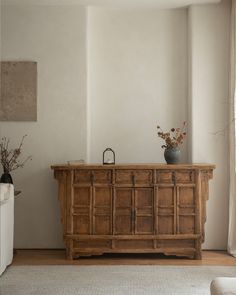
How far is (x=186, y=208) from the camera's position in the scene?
395 centimetres

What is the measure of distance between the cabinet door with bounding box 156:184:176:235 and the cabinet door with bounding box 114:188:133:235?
0.28 meters

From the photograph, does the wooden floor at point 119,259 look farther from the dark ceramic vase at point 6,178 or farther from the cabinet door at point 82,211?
the dark ceramic vase at point 6,178

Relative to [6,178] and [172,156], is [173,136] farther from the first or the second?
[6,178]

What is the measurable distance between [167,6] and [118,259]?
281 centimetres

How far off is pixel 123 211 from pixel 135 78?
157 cm

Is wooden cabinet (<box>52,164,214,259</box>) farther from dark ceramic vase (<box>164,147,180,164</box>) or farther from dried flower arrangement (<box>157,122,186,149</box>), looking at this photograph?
dried flower arrangement (<box>157,122,186,149</box>)

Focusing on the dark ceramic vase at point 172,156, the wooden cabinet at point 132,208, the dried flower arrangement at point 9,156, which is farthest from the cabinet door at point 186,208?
the dried flower arrangement at point 9,156

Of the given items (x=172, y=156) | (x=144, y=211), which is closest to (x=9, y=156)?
(x=144, y=211)

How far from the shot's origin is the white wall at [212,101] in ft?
14.2

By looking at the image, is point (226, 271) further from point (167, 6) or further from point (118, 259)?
point (167, 6)

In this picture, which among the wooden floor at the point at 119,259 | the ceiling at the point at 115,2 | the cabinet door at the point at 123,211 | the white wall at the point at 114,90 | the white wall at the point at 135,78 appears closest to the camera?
the wooden floor at the point at 119,259

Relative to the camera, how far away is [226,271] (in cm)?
356

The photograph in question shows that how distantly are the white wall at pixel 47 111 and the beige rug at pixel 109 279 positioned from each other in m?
0.83

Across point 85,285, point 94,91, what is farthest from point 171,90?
point 85,285
